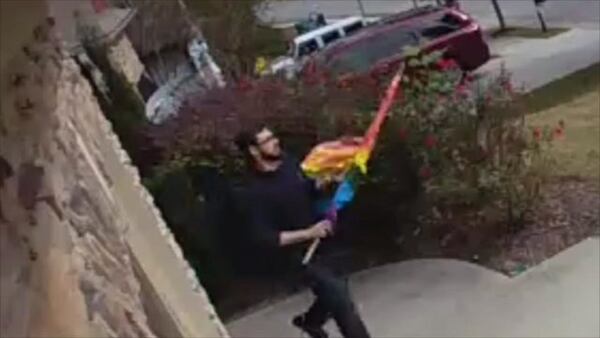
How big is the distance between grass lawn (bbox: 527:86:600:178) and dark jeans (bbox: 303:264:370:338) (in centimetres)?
684

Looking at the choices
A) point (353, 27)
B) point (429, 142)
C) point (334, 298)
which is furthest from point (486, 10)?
point (334, 298)

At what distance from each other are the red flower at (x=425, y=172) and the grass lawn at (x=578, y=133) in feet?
10.2

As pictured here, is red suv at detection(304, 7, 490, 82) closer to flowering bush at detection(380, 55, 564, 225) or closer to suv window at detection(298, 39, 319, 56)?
suv window at detection(298, 39, 319, 56)

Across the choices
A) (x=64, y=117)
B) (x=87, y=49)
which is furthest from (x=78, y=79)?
(x=87, y=49)

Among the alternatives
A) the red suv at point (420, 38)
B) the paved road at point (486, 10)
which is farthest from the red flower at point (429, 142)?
the paved road at point (486, 10)

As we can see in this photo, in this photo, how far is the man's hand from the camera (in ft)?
24.3

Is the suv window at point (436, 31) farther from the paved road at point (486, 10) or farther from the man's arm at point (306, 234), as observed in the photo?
the man's arm at point (306, 234)

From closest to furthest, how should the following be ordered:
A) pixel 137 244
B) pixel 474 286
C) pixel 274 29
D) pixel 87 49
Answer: pixel 137 244 → pixel 474 286 → pixel 87 49 → pixel 274 29

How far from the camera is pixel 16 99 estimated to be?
6.30ft

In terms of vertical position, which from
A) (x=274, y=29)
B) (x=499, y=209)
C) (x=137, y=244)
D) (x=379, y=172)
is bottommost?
(x=274, y=29)

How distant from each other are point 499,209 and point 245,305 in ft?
7.36

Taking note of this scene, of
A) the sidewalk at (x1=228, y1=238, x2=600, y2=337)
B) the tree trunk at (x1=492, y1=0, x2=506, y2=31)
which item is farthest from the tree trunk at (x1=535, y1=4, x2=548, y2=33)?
the sidewalk at (x1=228, y1=238, x2=600, y2=337)

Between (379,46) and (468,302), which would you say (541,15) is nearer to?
(379,46)

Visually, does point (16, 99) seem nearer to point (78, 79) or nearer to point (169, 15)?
point (78, 79)
